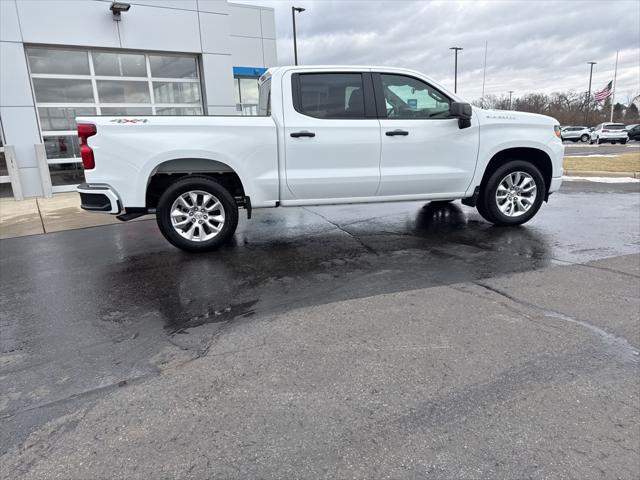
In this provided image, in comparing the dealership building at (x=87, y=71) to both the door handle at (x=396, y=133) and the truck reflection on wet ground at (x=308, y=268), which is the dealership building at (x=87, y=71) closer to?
the truck reflection on wet ground at (x=308, y=268)

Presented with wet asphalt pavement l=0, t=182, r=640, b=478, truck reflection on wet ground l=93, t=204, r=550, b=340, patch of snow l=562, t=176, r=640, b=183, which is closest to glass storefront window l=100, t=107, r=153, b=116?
wet asphalt pavement l=0, t=182, r=640, b=478

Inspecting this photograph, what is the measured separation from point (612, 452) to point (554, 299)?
6.58 ft

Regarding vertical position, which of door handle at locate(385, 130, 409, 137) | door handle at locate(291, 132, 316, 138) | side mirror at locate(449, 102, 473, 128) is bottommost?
door handle at locate(385, 130, 409, 137)

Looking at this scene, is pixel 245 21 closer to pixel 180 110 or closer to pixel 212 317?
pixel 180 110

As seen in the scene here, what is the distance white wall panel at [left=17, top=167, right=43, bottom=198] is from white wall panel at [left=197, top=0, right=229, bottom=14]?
6.00m

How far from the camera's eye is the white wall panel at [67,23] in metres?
11.3

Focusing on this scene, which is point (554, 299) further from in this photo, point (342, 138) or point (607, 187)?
point (607, 187)

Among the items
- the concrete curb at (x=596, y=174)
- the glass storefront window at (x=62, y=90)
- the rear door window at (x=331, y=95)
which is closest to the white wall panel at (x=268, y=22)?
the glass storefront window at (x=62, y=90)

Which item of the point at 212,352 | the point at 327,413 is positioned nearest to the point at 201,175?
the point at 212,352

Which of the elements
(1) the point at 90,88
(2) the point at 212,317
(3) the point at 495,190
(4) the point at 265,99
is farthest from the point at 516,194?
(1) the point at 90,88

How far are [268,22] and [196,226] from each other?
19455mm

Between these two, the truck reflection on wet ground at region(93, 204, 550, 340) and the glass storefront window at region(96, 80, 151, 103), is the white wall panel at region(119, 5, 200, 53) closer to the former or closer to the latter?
the glass storefront window at region(96, 80, 151, 103)

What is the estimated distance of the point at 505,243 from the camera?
19.5 ft

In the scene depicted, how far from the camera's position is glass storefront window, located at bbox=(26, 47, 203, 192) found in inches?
478
